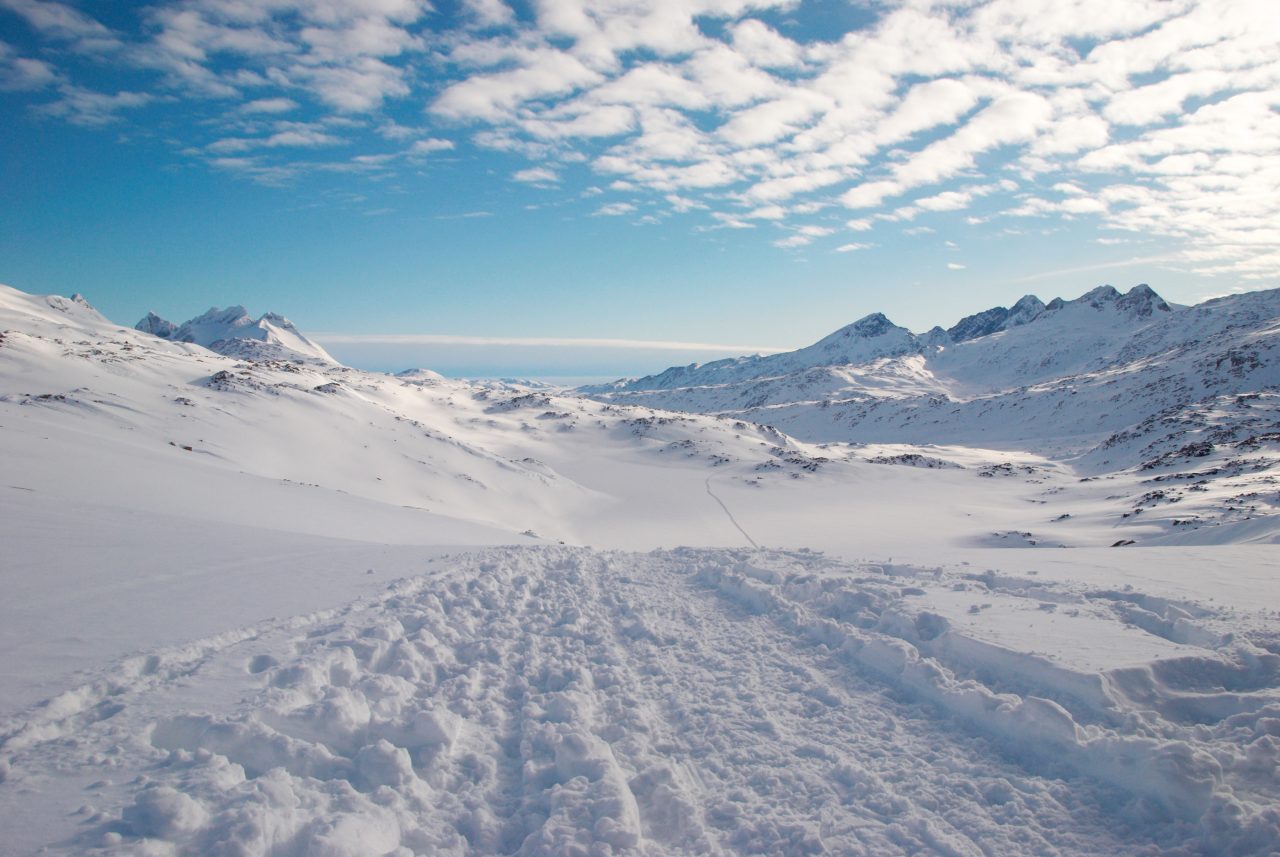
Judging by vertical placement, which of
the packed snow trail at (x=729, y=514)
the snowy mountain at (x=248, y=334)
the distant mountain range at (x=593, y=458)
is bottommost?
the packed snow trail at (x=729, y=514)

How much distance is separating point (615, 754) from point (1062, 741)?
438 centimetres

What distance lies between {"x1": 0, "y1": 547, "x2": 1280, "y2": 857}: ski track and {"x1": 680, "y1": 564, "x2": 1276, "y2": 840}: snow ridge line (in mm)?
20

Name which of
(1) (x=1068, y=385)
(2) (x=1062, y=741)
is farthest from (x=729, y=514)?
(1) (x=1068, y=385)

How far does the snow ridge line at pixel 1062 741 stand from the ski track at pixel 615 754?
0.02 metres

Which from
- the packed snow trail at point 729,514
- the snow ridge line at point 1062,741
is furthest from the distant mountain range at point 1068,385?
the snow ridge line at point 1062,741

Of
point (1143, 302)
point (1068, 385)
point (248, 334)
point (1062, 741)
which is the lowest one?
point (1062, 741)

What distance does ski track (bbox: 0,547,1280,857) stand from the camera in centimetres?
452

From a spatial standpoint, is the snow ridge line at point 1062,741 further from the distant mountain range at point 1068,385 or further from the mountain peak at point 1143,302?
the mountain peak at point 1143,302

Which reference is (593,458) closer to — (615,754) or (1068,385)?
(615,754)

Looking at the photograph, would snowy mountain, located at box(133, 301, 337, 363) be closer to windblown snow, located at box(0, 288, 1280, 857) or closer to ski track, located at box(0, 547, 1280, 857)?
windblown snow, located at box(0, 288, 1280, 857)

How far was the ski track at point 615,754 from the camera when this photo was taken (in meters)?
4.52

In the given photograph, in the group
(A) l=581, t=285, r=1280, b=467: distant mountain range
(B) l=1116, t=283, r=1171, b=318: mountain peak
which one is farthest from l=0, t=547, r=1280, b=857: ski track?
(B) l=1116, t=283, r=1171, b=318: mountain peak

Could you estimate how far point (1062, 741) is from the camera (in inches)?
223

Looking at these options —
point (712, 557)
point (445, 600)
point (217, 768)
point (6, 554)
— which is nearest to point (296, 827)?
point (217, 768)
